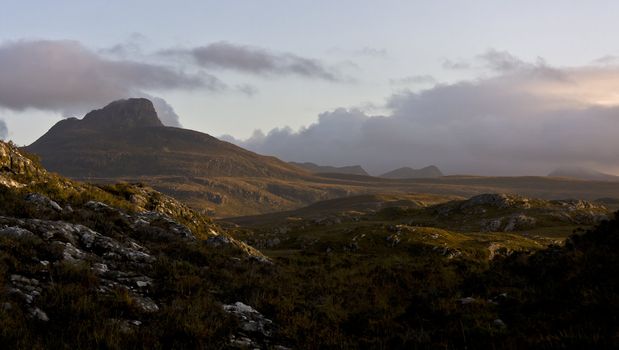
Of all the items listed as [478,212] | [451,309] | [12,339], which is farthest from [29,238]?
[478,212]

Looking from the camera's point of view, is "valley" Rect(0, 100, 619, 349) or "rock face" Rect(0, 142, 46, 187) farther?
"rock face" Rect(0, 142, 46, 187)

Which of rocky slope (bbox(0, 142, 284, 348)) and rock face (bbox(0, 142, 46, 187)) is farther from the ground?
rock face (bbox(0, 142, 46, 187))

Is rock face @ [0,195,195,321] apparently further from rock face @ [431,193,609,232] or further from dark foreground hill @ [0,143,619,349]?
rock face @ [431,193,609,232]

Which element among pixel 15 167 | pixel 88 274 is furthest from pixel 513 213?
pixel 88 274

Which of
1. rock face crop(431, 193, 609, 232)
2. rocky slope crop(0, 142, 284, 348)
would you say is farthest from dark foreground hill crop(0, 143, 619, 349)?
rock face crop(431, 193, 609, 232)

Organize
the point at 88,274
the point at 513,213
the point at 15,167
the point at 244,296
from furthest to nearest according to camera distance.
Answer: the point at 513,213
the point at 15,167
the point at 244,296
the point at 88,274

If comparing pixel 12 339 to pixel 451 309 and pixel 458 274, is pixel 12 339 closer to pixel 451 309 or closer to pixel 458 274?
pixel 451 309

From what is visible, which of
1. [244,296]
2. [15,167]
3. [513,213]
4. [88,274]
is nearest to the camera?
[88,274]

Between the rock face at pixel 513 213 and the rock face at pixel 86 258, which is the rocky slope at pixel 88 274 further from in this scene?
the rock face at pixel 513 213

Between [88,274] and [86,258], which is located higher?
[88,274]

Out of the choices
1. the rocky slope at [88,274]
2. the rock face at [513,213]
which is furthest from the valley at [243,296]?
the rock face at [513,213]

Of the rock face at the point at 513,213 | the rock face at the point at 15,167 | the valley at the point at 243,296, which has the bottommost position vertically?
the rock face at the point at 513,213

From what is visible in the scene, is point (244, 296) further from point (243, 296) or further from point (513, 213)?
point (513, 213)

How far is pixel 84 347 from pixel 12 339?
Result: 4.25 feet
